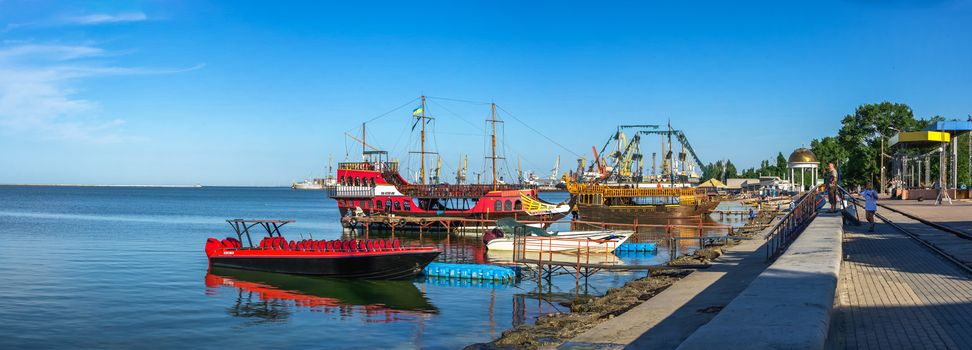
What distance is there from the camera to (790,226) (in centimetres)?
2347

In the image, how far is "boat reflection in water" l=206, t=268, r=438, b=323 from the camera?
24297 millimetres

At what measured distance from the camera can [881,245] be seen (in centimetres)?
2406

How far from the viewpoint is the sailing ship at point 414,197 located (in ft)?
207

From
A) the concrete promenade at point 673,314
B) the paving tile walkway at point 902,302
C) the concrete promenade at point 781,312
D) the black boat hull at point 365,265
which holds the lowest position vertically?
the black boat hull at point 365,265

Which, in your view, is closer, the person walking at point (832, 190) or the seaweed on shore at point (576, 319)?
the seaweed on shore at point (576, 319)

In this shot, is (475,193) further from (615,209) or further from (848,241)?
(848,241)

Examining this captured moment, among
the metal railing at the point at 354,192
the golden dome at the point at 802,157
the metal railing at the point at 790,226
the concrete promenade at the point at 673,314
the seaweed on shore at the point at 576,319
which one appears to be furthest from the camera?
the golden dome at the point at 802,157

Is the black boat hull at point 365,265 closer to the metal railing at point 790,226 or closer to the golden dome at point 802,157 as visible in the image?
the metal railing at point 790,226

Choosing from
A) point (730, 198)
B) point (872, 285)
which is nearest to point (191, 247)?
point (872, 285)

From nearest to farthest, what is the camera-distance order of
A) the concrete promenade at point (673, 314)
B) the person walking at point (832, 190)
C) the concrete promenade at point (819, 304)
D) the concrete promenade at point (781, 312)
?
the concrete promenade at point (781, 312), the concrete promenade at point (819, 304), the concrete promenade at point (673, 314), the person walking at point (832, 190)

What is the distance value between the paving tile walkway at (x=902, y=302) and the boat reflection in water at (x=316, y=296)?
42.0 ft

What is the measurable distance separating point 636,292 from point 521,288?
792 centimetres

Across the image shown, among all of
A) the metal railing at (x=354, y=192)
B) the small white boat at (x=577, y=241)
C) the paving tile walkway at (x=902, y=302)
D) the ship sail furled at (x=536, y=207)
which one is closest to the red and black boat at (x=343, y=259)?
the small white boat at (x=577, y=241)

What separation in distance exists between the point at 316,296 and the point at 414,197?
38485 mm
